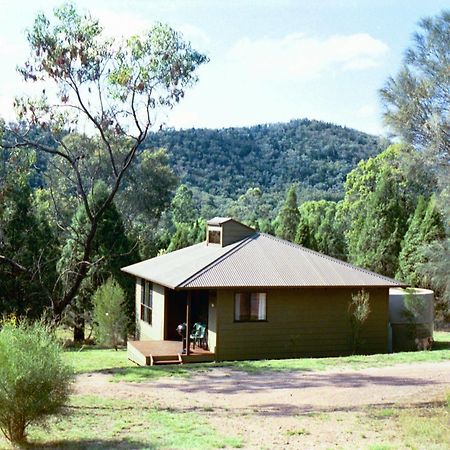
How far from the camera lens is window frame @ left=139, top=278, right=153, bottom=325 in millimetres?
21562

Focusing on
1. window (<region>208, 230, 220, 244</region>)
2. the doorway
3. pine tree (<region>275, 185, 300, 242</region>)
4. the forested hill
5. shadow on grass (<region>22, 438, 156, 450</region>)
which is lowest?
shadow on grass (<region>22, 438, 156, 450</region>)

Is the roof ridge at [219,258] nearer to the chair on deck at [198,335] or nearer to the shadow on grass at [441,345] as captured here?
the chair on deck at [198,335]

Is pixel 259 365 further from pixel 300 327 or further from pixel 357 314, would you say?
pixel 357 314

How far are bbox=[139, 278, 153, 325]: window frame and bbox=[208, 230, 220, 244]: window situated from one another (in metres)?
2.44

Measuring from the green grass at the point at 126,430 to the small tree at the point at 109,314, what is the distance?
10772mm

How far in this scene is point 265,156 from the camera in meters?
74.3

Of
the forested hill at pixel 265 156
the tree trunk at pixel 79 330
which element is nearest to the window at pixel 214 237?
the tree trunk at pixel 79 330

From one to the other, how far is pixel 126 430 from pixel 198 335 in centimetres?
952

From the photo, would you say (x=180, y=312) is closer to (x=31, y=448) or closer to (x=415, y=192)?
(x=31, y=448)

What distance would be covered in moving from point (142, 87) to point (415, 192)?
76.2 ft

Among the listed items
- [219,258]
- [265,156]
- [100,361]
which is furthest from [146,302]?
[265,156]

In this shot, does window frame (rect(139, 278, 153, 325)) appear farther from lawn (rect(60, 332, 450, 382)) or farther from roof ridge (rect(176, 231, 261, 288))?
lawn (rect(60, 332, 450, 382))

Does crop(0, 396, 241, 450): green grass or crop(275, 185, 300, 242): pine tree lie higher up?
crop(275, 185, 300, 242): pine tree

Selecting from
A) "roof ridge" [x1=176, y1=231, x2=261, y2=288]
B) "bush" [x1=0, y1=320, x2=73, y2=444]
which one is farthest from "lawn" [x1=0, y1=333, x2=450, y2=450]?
"roof ridge" [x1=176, y1=231, x2=261, y2=288]
